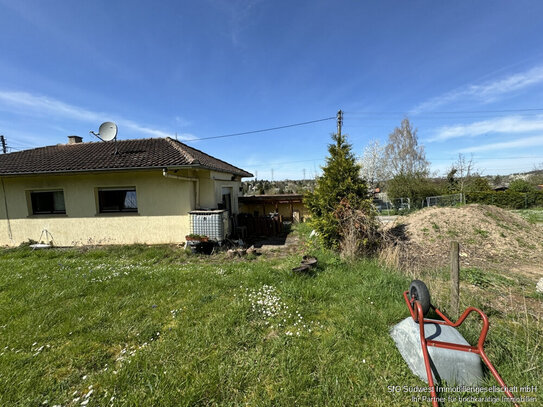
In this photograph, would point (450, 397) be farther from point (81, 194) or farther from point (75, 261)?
point (81, 194)

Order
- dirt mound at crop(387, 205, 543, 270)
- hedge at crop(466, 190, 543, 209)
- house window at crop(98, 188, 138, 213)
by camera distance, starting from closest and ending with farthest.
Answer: dirt mound at crop(387, 205, 543, 270), house window at crop(98, 188, 138, 213), hedge at crop(466, 190, 543, 209)

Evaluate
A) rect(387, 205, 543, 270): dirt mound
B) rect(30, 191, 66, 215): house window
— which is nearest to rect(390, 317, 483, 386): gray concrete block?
rect(387, 205, 543, 270): dirt mound

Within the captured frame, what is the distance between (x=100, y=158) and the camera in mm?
8352

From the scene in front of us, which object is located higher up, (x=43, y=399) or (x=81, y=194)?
(x=81, y=194)

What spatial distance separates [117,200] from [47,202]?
3066 mm

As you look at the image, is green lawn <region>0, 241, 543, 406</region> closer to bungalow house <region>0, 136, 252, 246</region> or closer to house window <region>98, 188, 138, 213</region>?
bungalow house <region>0, 136, 252, 246</region>

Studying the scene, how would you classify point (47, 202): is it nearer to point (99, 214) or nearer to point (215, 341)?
point (99, 214)

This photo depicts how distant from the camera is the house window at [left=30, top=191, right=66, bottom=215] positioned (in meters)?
8.39

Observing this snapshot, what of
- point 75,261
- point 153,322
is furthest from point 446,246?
point 75,261

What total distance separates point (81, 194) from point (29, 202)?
2390 mm

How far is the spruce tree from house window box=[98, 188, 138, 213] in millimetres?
6925

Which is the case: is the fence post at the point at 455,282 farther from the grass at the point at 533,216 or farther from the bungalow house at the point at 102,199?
the grass at the point at 533,216

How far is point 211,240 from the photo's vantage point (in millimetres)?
7203

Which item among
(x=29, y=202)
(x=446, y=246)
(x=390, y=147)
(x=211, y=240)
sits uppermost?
(x=390, y=147)
